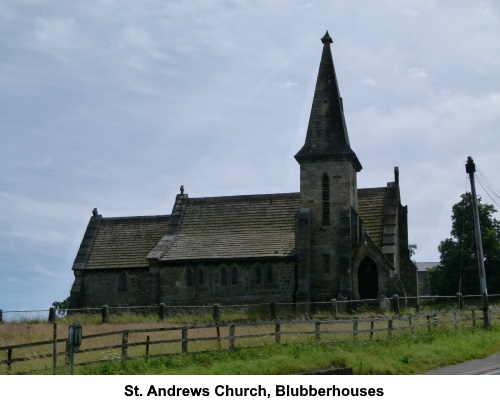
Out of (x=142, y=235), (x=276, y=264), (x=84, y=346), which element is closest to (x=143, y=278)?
(x=142, y=235)

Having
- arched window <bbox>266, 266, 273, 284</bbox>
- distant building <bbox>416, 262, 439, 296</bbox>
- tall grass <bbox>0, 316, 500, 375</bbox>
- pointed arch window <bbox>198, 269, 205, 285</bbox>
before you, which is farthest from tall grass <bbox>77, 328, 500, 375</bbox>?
distant building <bbox>416, 262, 439, 296</bbox>

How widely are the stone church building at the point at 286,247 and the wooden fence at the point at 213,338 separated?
34.9ft

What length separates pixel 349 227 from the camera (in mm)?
44844

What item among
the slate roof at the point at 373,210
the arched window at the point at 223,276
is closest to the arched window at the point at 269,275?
the arched window at the point at 223,276

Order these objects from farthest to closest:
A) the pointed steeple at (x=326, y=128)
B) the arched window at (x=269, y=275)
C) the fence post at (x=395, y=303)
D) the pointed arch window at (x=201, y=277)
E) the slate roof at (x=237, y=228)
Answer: the pointed arch window at (x=201, y=277), the slate roof at (x=237, y=228), the pointed steeple at (x=326, y=128), the arched window at (x=269, y=275), the fence post at (x=395, y=303)

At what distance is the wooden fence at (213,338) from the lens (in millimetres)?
24141

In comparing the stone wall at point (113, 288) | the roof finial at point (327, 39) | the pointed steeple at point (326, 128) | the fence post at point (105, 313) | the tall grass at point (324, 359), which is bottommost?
the tall grass at point (324, 359)

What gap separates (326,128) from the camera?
46.4 metres

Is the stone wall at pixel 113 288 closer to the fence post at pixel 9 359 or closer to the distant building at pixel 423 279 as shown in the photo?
the fence post at pixel 9 359

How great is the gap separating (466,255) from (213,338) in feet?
127

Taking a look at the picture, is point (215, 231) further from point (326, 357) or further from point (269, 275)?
point (326, 357)

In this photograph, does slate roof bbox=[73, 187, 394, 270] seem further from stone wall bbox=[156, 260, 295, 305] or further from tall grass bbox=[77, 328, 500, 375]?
tall grass bbox=[77, 328, 500, 375]

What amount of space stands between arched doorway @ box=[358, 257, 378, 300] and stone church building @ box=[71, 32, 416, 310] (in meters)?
0.06

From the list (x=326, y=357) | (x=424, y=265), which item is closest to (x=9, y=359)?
(x=326, y=357)
